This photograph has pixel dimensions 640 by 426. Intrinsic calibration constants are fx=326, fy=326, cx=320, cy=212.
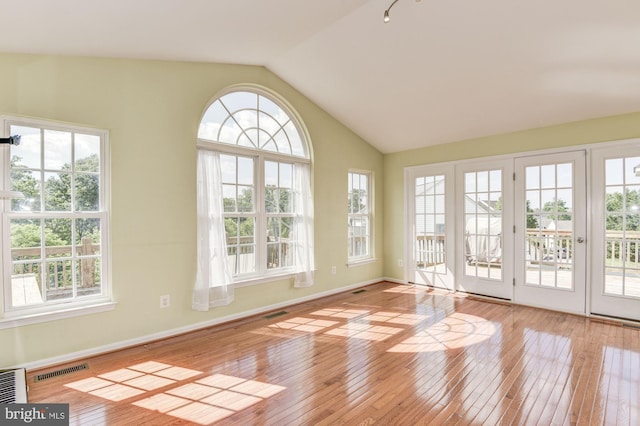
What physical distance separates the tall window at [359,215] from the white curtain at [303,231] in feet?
3.61

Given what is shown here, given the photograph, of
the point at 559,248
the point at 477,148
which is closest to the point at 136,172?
the point at 477,148

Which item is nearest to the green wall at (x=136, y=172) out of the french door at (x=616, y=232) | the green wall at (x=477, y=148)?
the green wall at (x=477, y=148)

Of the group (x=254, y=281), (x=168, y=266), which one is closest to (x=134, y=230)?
(x=168, y=266)

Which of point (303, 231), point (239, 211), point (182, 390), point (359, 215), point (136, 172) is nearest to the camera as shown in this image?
point (182, 390)

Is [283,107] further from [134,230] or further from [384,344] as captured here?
[384,344]

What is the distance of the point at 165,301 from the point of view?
3471 mm

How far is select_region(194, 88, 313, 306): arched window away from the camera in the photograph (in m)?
3.77

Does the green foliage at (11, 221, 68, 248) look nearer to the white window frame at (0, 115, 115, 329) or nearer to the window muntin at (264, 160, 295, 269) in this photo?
the white window frame at (0, 115, 115, 329)

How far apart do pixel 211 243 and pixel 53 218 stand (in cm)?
144

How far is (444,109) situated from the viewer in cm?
450

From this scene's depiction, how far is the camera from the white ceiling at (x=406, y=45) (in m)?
2.55

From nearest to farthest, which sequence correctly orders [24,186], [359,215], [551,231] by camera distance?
[24,186] → [551,231] → [359,215]

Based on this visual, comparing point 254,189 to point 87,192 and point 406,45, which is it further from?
point 406,45

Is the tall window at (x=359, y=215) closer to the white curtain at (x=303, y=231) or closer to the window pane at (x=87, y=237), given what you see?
the white curtain at (x=303, y=231)
